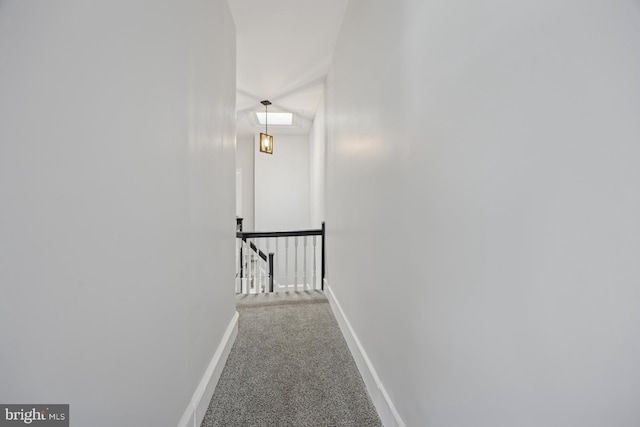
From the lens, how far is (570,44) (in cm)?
52

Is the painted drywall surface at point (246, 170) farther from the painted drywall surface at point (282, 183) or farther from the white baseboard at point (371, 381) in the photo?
the white baseboard at point (371, 381)

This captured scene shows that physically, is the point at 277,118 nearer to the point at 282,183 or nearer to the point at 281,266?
the point at 282,183

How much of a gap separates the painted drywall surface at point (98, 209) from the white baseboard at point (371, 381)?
957mm

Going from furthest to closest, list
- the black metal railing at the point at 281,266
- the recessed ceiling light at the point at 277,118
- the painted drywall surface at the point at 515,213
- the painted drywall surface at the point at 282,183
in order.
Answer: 1. the painted drywall surface at the point at 282,183
2. the recessed ceiling light at the point at 277,118
3. the black metal railing at the point at 281,266
4. the painted drywall surface at the point at 515,213

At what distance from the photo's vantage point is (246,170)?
6895mm

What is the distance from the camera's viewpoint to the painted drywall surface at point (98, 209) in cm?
59

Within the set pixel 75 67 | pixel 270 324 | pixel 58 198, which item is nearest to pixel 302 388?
pixel 270 324

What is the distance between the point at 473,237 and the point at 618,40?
486 millimetres

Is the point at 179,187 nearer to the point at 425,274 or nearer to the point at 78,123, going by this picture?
the point at 78,123

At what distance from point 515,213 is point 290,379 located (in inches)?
70.4

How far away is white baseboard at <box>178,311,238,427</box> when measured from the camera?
138 cm
